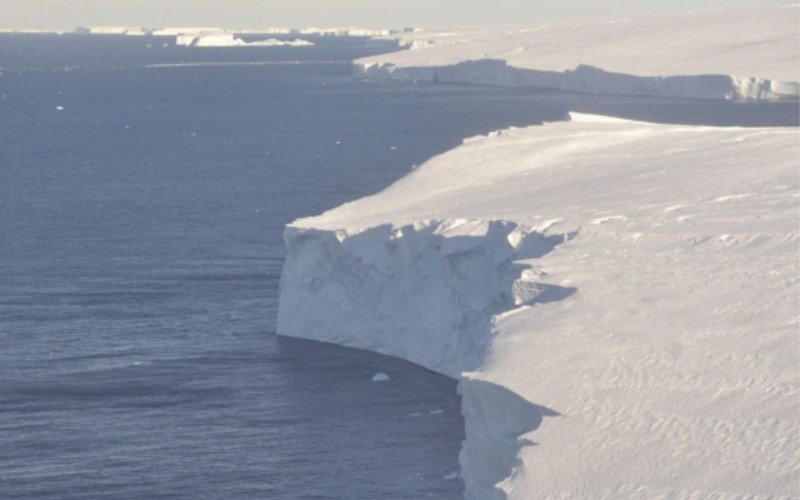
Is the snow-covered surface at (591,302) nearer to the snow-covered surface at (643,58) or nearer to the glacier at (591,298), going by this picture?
the glacier at (591,298)

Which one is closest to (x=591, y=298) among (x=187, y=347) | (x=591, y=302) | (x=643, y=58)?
(x=591, y=302)

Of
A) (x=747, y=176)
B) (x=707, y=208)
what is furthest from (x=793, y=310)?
(x=747, y=176)

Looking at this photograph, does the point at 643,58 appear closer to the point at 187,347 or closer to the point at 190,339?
the point at 190,339

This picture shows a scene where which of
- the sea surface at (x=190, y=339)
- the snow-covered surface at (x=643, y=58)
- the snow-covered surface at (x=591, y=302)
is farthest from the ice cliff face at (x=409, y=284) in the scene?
the snow-covered surface at (x=643, y=58)

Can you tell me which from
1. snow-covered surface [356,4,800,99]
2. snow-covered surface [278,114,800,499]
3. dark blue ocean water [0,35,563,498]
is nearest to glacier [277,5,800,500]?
snow-covered surface [278,114,800,499]

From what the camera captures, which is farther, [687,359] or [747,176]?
[747,176]

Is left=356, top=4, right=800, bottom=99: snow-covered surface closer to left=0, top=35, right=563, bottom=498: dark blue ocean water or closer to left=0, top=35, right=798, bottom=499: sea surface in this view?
left=0, top=35, right=798, bottom=499: sea surface

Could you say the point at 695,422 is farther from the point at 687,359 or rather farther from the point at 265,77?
the point at 265,77
